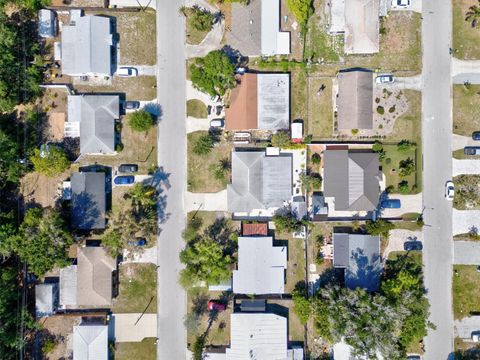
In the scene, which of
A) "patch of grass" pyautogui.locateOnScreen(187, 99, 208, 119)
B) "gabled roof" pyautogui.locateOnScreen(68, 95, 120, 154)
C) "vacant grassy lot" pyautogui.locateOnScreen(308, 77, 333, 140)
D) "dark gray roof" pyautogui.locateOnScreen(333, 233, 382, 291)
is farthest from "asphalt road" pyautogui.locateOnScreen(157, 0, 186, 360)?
"dark gray roof" pyautogui.locateOnScreen(333, 233, 382, 291)

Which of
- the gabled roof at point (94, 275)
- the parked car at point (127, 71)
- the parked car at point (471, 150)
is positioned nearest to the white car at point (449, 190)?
the parked car at point (471, 150)

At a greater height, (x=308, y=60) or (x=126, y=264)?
(x=308, y=60)

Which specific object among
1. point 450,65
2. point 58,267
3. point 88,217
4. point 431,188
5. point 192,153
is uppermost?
point 450,65

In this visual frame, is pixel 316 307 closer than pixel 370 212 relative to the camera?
Yes

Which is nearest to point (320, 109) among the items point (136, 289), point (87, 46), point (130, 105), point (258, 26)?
point (258, 26)

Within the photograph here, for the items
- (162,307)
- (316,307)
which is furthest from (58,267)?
(316,307)

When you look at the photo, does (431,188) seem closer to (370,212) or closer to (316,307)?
(370,212)

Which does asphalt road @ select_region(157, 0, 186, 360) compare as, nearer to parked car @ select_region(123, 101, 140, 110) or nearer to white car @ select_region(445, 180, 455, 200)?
parked car @ select_region(123, 101, 140, 110)

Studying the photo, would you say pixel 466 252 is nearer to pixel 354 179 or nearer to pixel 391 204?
pixel 391 204
